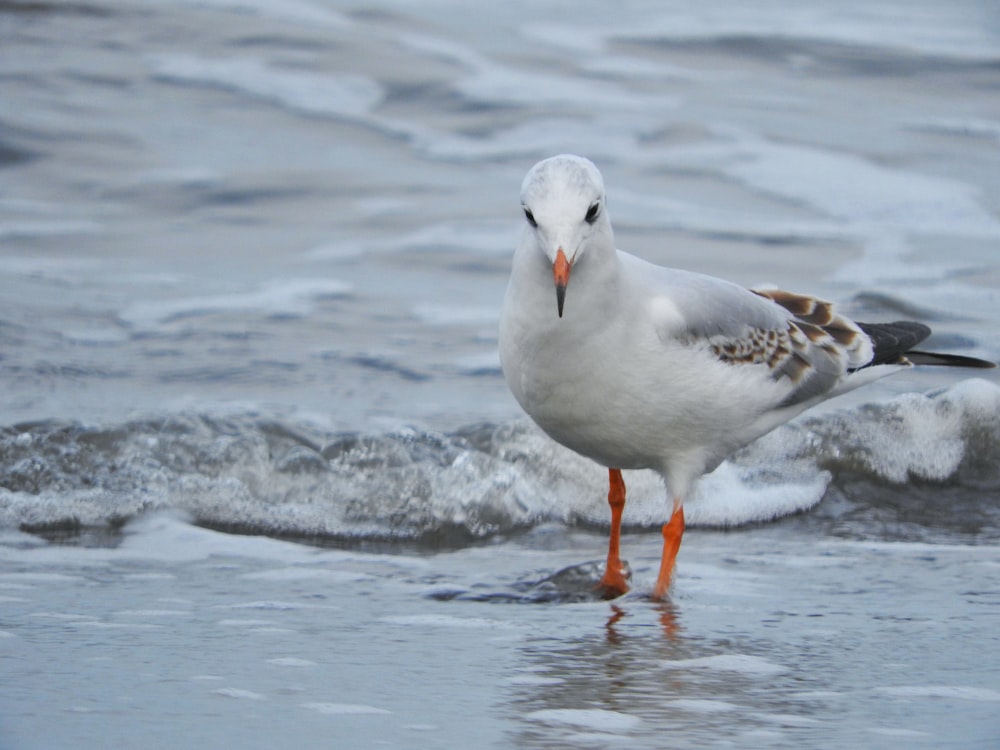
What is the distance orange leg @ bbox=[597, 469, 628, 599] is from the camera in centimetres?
477

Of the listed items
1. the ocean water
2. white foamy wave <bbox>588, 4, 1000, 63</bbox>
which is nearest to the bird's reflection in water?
the ocean water

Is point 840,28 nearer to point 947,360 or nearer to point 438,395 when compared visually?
point 438,395

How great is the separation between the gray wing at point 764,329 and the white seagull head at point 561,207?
1.98 ft

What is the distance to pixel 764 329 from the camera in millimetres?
5109

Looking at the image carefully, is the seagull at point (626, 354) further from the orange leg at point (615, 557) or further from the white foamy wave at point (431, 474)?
the white foamy wave at point (431, 474)

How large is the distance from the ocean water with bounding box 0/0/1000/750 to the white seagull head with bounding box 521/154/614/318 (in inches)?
40.1

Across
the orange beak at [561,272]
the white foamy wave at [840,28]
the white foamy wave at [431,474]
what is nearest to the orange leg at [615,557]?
the white foamy wave at [431,474]

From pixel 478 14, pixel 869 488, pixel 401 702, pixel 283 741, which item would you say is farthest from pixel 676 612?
pixel 478 14

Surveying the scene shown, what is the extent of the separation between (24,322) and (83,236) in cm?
190

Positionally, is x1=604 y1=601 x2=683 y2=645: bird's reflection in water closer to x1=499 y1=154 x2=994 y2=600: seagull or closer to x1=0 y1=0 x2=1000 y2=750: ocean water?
x1=0 y1=0 x2=1000 y2=750: ocean water

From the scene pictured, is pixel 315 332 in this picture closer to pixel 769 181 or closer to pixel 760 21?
pixel 769 181

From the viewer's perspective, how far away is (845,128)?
12.8 m

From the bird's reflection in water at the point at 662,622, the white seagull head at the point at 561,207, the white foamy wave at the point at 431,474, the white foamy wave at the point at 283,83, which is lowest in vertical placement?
the bird's reflection in water at the point at 662,622

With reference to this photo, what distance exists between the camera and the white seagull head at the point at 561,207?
3.95 meters
